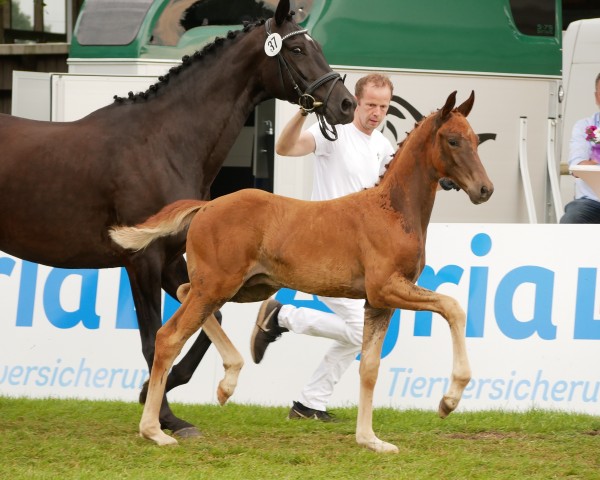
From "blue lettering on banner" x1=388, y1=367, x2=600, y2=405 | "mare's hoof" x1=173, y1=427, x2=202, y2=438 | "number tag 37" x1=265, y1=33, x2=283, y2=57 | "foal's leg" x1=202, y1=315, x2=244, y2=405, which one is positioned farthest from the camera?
"blue lettering on banner" x1=388, y1=367, x2=600, y2=405

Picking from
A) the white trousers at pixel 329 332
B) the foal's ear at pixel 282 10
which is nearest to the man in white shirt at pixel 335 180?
the white trousers at pixel 329 332

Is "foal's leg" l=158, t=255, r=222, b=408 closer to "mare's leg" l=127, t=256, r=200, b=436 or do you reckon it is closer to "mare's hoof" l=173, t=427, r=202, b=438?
"mare's leg" l=127, t=256, r=200, b=436

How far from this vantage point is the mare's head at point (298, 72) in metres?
6.71

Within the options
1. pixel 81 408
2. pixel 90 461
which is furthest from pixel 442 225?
pixel 90 461

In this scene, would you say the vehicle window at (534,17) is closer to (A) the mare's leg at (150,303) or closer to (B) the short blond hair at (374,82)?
(B) the short blond hair at (374,82)

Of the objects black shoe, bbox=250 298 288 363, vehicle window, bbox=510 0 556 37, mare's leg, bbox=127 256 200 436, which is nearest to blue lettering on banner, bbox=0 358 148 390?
black shoe, bbox=250 298 288 363

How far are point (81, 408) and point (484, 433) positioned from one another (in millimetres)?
2471

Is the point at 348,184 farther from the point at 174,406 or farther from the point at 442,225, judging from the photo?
the point at 174,406

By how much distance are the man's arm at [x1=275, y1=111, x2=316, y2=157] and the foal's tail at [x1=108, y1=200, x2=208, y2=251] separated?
33.9 inches

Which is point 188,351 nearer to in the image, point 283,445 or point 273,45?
point 283,445

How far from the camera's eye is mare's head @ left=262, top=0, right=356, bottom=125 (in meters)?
6.71

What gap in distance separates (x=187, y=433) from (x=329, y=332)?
1.07 metres

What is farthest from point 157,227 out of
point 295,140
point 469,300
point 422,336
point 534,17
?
point 534,17

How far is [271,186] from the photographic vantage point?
1122cm
